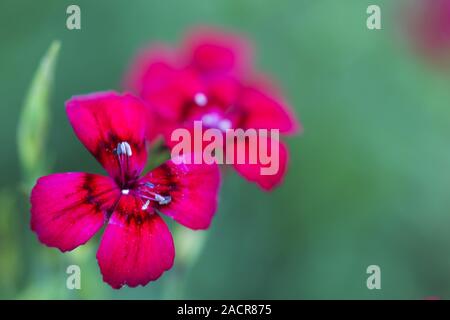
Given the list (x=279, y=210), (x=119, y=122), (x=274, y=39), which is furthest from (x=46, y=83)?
(x=274, y=39)

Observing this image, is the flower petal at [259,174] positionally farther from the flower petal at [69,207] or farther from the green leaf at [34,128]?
the green leaf at [34,128]

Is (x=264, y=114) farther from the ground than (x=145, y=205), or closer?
farther from the ground

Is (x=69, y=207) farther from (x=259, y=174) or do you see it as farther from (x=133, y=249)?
(x=259, y=174)

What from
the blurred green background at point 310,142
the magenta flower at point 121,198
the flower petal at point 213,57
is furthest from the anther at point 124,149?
the blurred green background at point 310,142

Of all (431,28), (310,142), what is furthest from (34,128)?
(431,28)

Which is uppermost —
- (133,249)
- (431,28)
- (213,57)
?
(431,28)

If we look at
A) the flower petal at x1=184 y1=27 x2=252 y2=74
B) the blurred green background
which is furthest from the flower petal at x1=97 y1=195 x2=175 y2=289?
Result: the blurred green background
